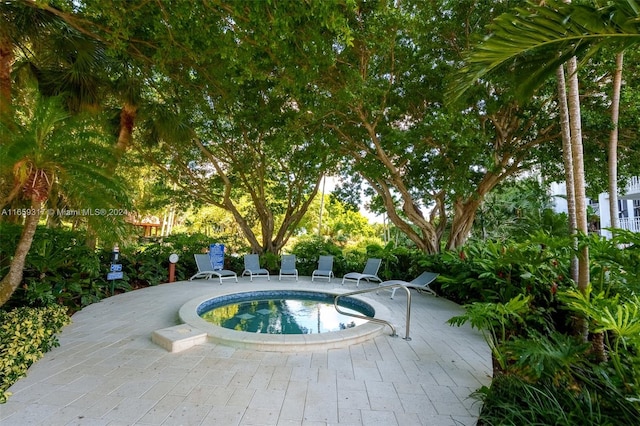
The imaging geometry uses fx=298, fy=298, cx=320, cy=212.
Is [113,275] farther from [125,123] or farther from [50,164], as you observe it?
[50,164]

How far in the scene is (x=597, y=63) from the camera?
24.0ft

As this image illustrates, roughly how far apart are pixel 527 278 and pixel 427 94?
6.16 meters

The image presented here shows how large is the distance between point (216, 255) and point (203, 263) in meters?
1.01

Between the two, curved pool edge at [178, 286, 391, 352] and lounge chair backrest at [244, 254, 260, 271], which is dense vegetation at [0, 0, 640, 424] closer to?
lounge chair backrest at [244, 254, 260, 271]

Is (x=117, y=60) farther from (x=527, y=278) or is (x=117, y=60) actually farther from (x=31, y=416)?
(x=527, y=278)

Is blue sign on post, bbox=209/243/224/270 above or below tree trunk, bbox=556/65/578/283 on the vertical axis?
below

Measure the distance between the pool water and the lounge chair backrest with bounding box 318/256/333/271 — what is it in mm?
→ 2010

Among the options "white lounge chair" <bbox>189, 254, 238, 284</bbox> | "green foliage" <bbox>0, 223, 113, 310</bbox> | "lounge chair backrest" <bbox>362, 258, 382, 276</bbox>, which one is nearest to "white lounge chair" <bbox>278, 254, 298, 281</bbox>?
"white lounge chair" <bbox>189, 254, 238, 284</bbox>

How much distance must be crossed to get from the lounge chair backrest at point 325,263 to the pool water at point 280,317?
2010 mm

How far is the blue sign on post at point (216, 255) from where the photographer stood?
35.2 ft

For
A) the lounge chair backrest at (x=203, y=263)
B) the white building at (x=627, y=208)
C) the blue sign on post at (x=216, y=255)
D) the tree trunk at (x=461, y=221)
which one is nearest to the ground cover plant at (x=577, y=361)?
the tree trunk at (x=461, y=221)

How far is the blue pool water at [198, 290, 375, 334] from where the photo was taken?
6543mm

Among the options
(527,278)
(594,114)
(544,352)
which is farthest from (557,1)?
(594,114)

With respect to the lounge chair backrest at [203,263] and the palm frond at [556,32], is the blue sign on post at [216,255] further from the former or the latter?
the palm frond at [556,32]
